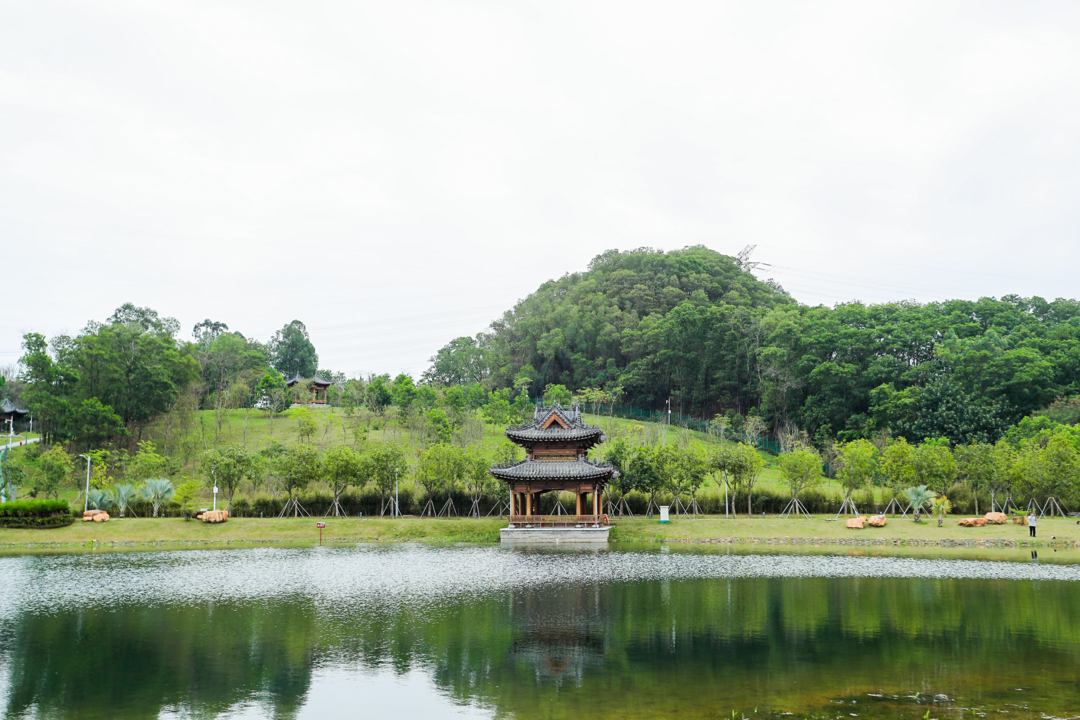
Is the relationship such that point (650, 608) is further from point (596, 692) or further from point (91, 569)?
point (91, 569)

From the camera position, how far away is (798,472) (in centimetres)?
4494

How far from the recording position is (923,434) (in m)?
61.4

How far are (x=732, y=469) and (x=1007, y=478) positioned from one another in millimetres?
15105

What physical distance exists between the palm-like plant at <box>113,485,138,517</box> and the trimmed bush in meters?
3.22

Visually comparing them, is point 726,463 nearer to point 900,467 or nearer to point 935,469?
point 900,467

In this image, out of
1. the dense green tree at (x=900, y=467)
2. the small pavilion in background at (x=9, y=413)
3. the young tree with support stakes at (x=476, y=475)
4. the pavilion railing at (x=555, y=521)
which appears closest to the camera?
the pavilion railing at (x=555, y=521)

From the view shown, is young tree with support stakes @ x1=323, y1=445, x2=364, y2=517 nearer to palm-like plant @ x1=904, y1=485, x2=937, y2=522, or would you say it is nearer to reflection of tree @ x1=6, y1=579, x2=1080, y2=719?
reflection of tree @ x1=6, y1=579, x2=1080, y2=719

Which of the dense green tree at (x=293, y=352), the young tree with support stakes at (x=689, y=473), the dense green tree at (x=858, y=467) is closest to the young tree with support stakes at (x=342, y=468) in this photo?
the young tree with support stakes at (x=689, y=473)

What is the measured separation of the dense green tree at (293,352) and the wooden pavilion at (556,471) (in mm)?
67741

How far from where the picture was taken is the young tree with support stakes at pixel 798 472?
44875mm

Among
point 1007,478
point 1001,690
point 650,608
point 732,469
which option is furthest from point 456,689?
point 1007,478

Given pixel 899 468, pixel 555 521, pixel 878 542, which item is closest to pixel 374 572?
pixel 555 521

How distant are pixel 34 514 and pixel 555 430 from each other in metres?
29.9

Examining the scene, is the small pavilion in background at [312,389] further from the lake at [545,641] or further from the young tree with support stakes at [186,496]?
the lake at [545,641]
